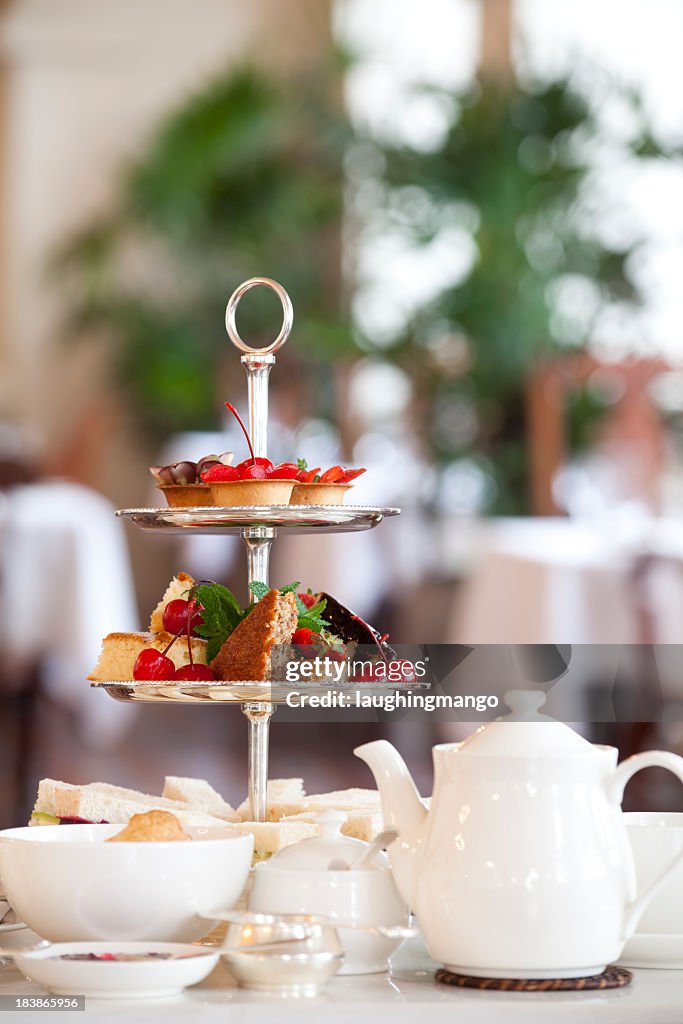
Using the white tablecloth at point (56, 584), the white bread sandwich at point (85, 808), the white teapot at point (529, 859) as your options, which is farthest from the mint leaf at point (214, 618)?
the white tablecloth at point (56, 584)

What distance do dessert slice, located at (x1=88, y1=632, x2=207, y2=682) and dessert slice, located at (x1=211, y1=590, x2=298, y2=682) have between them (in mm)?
31

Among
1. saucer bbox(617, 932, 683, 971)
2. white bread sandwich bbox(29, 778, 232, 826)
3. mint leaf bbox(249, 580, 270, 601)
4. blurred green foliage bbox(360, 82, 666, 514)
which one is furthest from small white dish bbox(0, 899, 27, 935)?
blurred green foliage bbox(360, 82, 666, 514)

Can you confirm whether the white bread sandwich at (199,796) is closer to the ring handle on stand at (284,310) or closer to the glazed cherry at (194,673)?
the glazed cherry at (194,673)

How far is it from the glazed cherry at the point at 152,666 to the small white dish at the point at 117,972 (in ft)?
0.69

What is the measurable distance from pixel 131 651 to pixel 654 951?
0.40m

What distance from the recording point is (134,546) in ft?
25.7

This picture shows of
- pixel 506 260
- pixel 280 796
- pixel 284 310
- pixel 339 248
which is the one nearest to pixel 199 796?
pixel 280 796

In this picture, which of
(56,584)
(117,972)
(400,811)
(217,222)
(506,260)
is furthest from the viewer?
(217,222)

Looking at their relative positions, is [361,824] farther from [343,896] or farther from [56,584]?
[56,584]

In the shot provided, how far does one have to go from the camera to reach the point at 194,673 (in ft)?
3.28

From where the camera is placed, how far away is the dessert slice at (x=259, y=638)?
96cm

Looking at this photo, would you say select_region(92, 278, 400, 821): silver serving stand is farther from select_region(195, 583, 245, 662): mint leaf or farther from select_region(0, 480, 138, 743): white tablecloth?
select_region(0, 480, 138, 743): white tablecloth

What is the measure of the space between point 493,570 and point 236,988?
114 inches

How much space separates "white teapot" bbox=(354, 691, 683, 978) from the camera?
83cm
